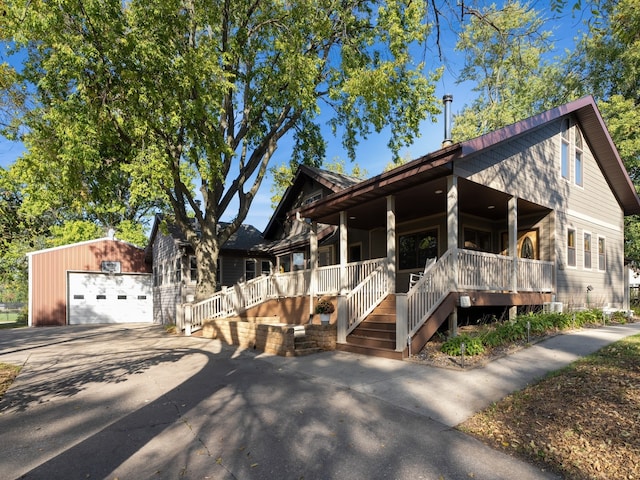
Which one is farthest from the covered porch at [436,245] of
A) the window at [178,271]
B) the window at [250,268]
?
A: the window at [178,271]

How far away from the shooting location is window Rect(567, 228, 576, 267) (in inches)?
502

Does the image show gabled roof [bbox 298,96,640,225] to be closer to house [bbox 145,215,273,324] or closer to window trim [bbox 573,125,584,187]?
window trim [bbox 573,125,584,187]

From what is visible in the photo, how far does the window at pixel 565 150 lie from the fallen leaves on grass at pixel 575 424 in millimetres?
8699

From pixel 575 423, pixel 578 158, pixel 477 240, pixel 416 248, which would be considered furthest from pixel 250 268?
pixel 575 423

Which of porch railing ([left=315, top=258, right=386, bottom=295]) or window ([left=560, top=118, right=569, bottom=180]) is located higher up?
window ([left=560, top=118, right=569, bottom=180])

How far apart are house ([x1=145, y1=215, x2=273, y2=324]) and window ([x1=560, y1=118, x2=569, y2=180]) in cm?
1316

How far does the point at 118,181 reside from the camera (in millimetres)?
13289

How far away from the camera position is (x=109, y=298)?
22.2 metres

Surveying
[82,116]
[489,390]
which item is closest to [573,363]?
[489,390]

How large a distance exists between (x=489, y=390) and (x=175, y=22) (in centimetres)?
1269

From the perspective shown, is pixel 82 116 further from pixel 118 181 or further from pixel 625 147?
pixel 625 147

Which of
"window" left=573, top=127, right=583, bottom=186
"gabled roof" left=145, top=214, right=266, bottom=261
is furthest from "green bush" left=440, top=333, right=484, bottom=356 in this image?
"gabled roof" left=145, top=214, right=266, bottom=261

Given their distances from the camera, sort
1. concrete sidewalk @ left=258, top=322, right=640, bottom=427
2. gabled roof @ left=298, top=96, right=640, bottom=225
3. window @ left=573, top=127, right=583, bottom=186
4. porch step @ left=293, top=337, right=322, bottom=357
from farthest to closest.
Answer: window @ left=573, top=127, right=583, bottom=186 → porch step @ left=293, top=337, right=322, bottom=357 → gabled roof @ left=298, top=96, right=640, bottom=225 → concrete sidewalk @ left=258, top=322, right=640, bottom=427

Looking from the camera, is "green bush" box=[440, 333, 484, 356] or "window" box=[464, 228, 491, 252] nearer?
"green bush" box=[440, 333, 484, 356]
